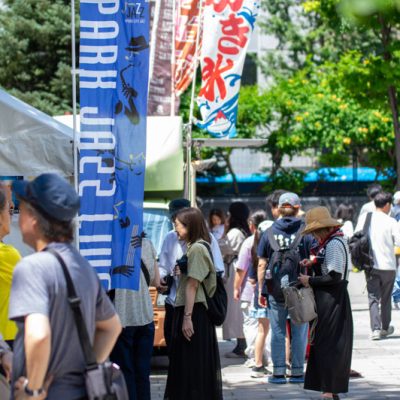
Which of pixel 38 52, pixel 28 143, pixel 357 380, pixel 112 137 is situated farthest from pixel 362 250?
pixel 38 52

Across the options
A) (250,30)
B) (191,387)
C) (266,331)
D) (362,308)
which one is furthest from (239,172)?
(191,387)

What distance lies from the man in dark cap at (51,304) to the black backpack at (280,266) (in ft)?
17.5

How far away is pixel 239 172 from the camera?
123 ft

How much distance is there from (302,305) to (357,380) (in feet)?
6.82

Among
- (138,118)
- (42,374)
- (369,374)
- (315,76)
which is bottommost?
(369,374)

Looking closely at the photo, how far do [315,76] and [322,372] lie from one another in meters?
30.8

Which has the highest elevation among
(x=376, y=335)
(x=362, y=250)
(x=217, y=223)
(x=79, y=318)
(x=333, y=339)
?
(x=217, y=223)

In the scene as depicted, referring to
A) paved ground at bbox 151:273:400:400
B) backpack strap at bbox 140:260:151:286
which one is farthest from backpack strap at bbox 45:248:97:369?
paved ground at bbox 151:273:400:400

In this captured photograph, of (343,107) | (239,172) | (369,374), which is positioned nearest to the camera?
(369,374)

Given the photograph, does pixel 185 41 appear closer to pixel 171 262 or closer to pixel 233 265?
pixel 233 265

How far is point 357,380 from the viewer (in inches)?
403

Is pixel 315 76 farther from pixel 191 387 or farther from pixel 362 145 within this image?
pixel 191 387

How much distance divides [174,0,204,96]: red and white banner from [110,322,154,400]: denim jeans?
853cm

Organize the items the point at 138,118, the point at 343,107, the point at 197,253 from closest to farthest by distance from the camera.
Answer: the point at 138,118
the point at 197,253
the point at 343,107
